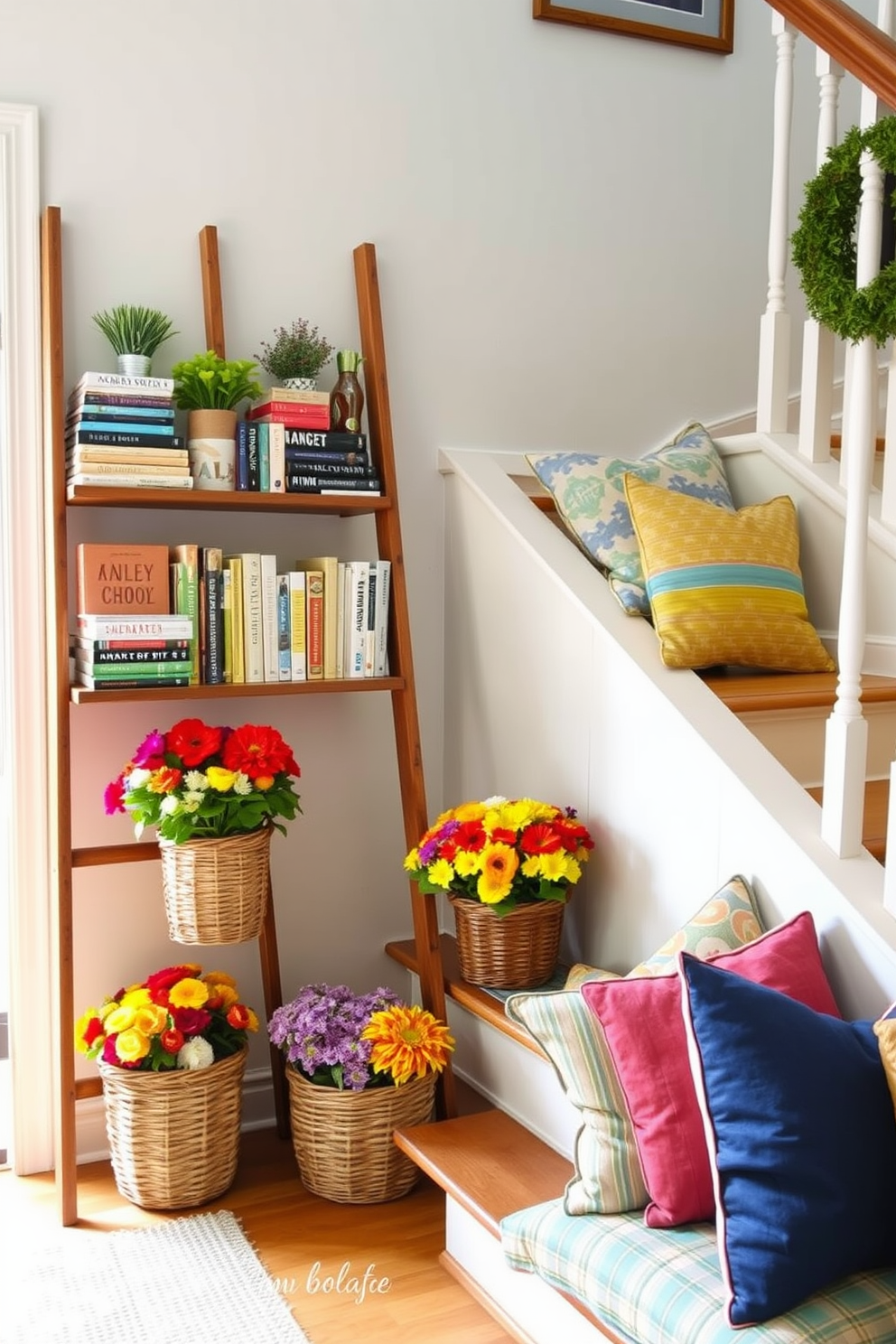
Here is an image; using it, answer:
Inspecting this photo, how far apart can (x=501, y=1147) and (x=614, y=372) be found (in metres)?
1.86

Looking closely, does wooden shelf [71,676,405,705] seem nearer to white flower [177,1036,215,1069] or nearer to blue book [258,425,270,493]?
blue book [258,425,270,493]

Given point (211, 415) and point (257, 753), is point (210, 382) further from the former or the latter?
point (257, 753)

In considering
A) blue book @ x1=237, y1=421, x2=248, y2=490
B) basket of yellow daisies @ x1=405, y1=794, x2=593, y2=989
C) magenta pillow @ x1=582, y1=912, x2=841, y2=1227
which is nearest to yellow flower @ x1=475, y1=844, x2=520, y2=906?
basket of yellow daisies @ x1=405, y1=794, x2=593, y2=989

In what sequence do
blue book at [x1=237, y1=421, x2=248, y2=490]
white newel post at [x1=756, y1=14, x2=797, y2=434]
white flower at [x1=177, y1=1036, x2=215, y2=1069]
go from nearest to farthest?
white flower at [x1=177, y1=1036, x2=215, y2=1069]
blue book at [x1=237, y1=421, x2=248, y2=490]
white newel post at [x1=756, y1=14, x2=797, y2=434]

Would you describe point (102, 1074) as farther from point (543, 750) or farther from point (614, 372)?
point (614, 372)

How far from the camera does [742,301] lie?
3342 mm

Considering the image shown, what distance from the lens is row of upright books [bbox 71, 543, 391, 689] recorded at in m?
2.34

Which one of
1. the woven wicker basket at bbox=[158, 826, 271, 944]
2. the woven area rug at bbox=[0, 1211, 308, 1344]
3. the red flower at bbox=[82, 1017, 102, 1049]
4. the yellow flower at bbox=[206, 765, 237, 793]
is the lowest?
the woven area rug at bbox=[0, 1211, 308, 1344]

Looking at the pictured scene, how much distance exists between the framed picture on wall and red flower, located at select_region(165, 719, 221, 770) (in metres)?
1.88

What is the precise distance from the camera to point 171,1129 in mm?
2355

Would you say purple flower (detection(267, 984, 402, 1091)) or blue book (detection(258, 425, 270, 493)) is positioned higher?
blue book (detection(258, 425, 270, 493))

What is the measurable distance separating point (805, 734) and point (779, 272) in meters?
1.11

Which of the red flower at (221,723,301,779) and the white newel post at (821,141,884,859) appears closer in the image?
the white newel post at (821,141,884,859)

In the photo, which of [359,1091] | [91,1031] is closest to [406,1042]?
[359,1091]
